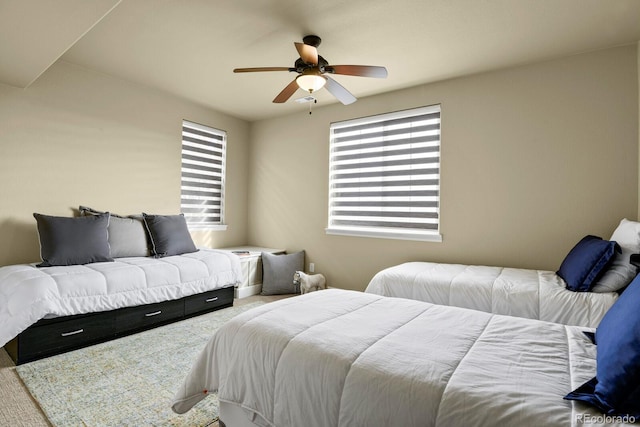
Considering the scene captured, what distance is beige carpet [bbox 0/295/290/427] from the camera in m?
1.83

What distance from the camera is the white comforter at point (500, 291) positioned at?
226 centimetres

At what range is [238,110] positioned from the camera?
4.95 meters

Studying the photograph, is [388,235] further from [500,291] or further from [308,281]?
[500,291]

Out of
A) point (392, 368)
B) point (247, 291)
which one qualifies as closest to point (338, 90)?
point (392, 368)

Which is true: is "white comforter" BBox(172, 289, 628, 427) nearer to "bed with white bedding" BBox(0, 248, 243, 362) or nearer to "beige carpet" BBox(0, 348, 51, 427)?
"beige carpet" BBox(0, 348, 51, 427)

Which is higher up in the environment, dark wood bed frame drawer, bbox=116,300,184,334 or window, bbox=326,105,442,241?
window, bbox=326,105,442,241

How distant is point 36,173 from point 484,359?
409 cm

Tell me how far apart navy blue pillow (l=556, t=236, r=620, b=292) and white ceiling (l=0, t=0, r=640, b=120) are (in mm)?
1692

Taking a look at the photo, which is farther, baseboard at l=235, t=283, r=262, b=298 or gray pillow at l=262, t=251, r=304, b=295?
gray pillow at l=262, t=251, r=304, b=295

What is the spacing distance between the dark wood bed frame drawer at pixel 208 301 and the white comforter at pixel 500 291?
1.86 metres

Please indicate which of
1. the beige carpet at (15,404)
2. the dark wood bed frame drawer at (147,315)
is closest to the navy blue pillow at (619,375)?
Result: the beige carpet at (15,404)

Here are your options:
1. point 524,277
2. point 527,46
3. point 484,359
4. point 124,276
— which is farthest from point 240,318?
point 527,46

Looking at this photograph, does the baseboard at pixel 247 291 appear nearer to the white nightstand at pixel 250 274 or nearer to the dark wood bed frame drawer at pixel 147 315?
the white nightstand at pixel 250 274

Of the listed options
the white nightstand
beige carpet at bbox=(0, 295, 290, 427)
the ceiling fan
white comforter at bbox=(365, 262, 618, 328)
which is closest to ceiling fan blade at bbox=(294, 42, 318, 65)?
the ceiling fan
